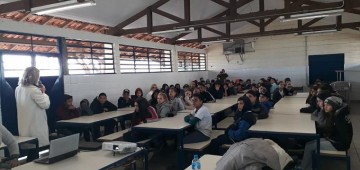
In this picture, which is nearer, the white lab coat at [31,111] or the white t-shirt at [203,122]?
the white lab coat at [31,111]

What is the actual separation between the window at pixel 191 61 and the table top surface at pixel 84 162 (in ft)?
29.6

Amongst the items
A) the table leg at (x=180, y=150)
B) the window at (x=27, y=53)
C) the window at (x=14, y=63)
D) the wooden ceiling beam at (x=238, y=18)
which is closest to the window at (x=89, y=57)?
the window at (x=27, y=53)

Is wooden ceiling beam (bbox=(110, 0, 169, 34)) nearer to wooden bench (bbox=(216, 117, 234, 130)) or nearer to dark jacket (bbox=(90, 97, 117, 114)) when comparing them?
dark jacket (bbox=(90, 97, 117, 114))

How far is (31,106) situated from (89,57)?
3.45 m

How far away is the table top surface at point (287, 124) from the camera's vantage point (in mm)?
3552

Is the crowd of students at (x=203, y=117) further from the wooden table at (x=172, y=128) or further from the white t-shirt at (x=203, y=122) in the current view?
the wooden table at (x=172, y=128)

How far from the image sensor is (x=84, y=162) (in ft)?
8.38

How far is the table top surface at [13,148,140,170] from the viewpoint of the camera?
2438 millimetres

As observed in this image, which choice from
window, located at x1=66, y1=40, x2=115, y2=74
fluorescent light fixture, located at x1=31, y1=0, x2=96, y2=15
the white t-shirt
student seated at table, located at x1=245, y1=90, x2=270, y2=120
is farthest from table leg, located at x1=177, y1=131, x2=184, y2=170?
window, located at x1=66, y1=40, x2=115, y2=74

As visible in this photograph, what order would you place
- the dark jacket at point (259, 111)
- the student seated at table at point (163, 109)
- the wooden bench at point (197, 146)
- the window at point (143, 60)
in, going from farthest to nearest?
the window at point (143, 60)
the student seated at table at point (163, 109)
the dark jacket at point (259, 111)
the wooden bench at point (197, 146)

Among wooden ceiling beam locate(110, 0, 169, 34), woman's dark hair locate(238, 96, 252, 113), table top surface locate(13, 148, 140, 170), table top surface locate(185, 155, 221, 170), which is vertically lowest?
table top surface locate(13, 148, 140, 170)

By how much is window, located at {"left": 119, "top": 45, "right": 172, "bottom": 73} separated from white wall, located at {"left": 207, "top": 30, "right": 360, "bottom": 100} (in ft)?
13.3

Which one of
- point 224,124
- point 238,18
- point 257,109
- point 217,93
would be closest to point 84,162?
point 257,109

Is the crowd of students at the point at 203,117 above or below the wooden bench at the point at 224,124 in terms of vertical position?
above
